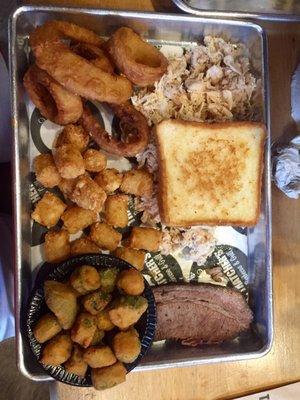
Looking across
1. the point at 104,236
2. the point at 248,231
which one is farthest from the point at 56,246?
the point at 248,231

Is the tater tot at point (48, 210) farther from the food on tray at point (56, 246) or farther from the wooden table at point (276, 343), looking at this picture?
the wooden table at point (276, 343)

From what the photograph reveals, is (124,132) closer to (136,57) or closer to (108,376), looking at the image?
(136,57)

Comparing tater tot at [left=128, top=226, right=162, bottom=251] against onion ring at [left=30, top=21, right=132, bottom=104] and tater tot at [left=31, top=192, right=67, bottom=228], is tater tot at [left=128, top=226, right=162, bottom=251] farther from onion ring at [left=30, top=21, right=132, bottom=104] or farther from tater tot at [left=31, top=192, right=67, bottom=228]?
onion ring at [left=30, top=21, right=132, bottom=104]

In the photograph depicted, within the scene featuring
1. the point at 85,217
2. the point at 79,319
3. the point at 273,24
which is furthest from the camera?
the point at 273,24

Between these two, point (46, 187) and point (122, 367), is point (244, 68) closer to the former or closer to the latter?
point (46, 187)

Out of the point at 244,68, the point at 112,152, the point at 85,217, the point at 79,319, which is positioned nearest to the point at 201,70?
the point at 244,68

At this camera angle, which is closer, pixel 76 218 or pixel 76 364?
pixel 76 364

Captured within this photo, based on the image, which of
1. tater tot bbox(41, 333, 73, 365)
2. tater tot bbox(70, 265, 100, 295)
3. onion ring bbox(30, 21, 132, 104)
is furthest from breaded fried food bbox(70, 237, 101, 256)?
onion ring bbox(30, 21, 132, 104)
